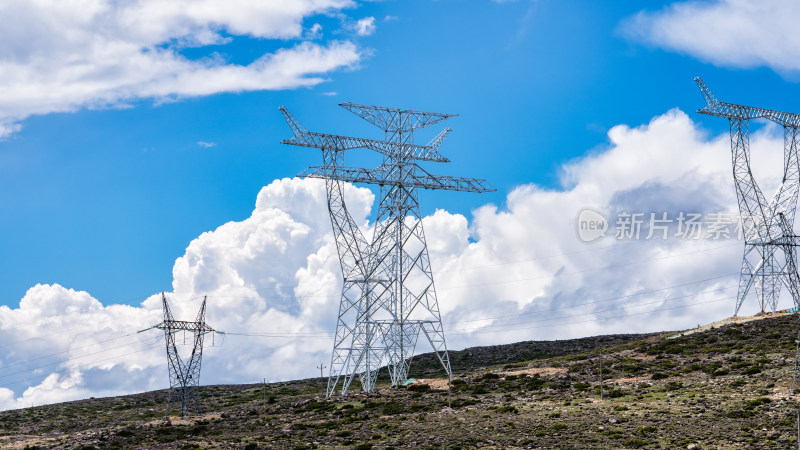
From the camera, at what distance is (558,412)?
63.2 metres

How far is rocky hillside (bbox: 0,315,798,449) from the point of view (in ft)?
181

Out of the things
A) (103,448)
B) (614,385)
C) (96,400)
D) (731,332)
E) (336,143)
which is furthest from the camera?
(96,400)

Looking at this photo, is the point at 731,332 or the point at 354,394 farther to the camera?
the point at 731,332

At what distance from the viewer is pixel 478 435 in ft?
192

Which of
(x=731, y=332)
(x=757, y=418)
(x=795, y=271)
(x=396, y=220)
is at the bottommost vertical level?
(x=757, y=418)

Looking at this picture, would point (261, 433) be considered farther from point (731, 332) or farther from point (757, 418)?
point (731, 332)

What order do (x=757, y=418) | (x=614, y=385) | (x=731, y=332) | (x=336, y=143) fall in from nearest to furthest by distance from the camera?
1. (x=757, y=418)
2. (x=614, y=385)
3. (x=336, y=143)
4. (x=731, y=332)

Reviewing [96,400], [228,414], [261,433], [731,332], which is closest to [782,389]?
[731,332]

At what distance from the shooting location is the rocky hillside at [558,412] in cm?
5522

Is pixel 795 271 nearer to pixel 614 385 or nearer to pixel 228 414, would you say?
pixel 614 385

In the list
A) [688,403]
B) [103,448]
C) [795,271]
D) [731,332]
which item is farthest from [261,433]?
[795,271]

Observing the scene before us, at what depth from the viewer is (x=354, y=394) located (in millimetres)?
80938

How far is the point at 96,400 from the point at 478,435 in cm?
8576

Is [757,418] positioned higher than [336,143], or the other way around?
[336,143]
